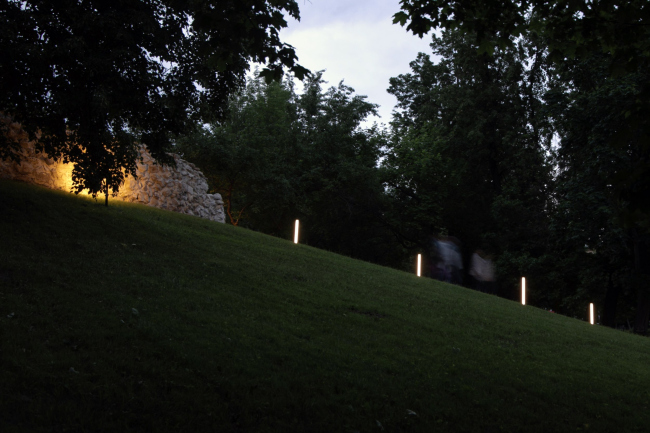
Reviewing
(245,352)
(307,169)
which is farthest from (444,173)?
(245,352)

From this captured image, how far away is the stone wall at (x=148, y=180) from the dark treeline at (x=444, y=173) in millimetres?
4353

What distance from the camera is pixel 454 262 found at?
3959 centimetres

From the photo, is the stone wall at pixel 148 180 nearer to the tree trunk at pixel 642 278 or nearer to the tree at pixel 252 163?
the tree at pixel 252 163

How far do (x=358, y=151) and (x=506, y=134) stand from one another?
42.7ft

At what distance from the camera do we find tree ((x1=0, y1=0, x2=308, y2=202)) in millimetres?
12438

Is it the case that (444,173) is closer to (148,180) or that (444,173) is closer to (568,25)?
(148,180)

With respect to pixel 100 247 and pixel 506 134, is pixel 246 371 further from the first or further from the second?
pixel 506 134

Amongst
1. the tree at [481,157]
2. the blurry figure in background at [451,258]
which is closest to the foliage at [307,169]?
the tree at [481,157]

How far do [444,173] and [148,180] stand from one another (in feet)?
84.9

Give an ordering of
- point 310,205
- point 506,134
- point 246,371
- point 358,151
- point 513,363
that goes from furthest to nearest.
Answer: point 358,151, point 310,205, point 506,134, point 513,363, point 246,371

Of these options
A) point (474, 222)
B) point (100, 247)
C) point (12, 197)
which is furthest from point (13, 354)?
point (474, 222)

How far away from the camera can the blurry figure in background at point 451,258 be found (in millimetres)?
37969

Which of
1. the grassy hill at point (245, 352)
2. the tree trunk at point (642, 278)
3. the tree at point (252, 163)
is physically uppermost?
the tree at point (252, 163)

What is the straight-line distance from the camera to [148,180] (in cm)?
2642
